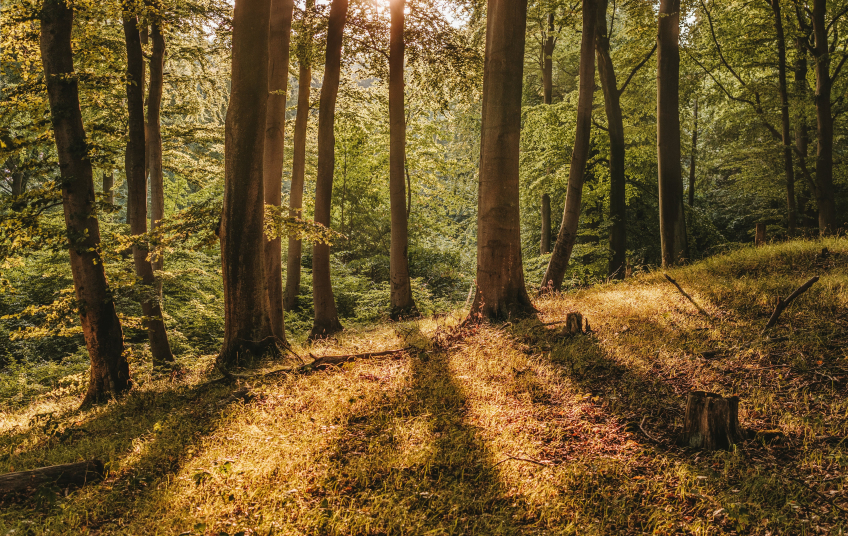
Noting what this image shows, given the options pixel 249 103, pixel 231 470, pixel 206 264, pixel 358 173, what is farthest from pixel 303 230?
pixel 358 173

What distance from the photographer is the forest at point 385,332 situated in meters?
3.28

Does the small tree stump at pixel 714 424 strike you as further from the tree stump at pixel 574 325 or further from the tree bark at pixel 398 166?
the tree bark at pixel 398 166

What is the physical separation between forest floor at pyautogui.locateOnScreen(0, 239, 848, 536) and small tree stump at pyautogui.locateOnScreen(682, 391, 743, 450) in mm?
115

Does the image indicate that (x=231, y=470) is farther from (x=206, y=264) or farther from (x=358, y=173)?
(x=358, y=173)

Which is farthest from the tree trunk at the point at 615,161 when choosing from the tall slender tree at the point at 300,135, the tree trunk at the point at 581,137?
the tall slender tree at the point at 300,135

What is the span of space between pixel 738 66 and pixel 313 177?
53.6 feet

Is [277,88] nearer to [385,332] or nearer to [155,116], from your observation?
[155,116]

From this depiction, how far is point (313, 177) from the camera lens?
61.6 ft

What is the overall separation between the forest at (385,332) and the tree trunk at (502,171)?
0.15 ft

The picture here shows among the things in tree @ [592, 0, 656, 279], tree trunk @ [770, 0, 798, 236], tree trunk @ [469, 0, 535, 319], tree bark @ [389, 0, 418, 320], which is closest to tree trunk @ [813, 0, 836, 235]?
tree trunk @ [770, 0, 798, 236]

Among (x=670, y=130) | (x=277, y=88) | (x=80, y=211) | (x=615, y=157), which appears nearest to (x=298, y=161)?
(x=277, y=88)

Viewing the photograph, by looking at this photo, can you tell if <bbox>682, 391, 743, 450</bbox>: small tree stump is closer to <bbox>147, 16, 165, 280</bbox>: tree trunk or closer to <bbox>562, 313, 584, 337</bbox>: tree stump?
<bbox>562, 313, 584, 337</bbox>: tree stump

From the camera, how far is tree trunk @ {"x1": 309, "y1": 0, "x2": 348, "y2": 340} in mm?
10656

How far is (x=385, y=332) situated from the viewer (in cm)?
930
